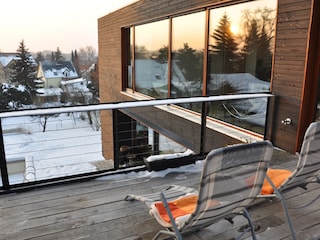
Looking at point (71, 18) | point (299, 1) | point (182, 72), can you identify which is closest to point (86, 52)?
point (71, 18)

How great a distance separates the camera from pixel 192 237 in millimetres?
2309

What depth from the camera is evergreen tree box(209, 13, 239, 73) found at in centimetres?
555

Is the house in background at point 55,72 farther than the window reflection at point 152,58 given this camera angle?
Yes

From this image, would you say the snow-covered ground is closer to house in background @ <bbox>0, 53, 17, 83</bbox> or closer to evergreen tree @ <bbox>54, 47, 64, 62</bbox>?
evergreen tree @ <bbox>54, 47, 64, 62</bbox>

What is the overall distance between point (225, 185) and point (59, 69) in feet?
44.0

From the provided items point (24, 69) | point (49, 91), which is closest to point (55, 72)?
point (49, 91)

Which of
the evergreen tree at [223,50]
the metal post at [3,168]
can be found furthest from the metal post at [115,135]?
the evergreen tree at [223,50]

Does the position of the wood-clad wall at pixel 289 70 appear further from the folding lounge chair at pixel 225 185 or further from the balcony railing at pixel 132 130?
the folding lounge chair at pixel 225 185

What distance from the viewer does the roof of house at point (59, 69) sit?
45.2ft

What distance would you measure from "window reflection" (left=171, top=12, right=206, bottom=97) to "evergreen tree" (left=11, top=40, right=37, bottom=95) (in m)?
9.91

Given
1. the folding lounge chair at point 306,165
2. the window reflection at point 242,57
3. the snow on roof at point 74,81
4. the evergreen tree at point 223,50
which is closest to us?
the folding lounge chair at point 306,165

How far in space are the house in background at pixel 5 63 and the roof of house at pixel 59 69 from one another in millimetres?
1621

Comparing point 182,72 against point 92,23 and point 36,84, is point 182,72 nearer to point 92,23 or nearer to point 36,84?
point 92,23

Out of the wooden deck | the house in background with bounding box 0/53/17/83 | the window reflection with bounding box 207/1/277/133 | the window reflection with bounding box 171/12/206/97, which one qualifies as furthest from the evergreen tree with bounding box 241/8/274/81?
the house in background with bounding box 0/53/17/83
